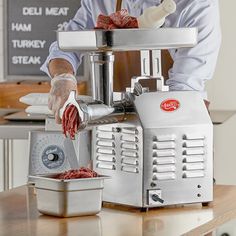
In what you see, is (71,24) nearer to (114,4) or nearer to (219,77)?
(114,4)

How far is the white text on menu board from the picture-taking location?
4.48 m

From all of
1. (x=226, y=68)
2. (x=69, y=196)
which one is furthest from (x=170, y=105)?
(x=226, y=68)

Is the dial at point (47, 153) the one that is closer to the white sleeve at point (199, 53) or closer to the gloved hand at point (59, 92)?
the gloved hand at point (59, 92)

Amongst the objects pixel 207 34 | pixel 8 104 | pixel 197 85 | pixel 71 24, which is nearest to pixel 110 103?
pixel 197 85

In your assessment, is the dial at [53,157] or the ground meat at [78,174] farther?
the dial at [53,157]

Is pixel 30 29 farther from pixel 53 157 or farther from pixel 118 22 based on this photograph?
pixel 118 22

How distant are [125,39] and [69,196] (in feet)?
1.24

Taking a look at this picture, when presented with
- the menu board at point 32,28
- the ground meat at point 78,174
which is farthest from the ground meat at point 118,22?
the menu board at point 32,28

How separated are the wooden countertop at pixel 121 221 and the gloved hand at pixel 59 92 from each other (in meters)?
0.24

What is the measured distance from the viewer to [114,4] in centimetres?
278

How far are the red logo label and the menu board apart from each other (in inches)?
97.6

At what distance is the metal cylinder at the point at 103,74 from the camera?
2010 mm

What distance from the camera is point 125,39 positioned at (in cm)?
194

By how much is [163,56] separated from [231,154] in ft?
4.87
